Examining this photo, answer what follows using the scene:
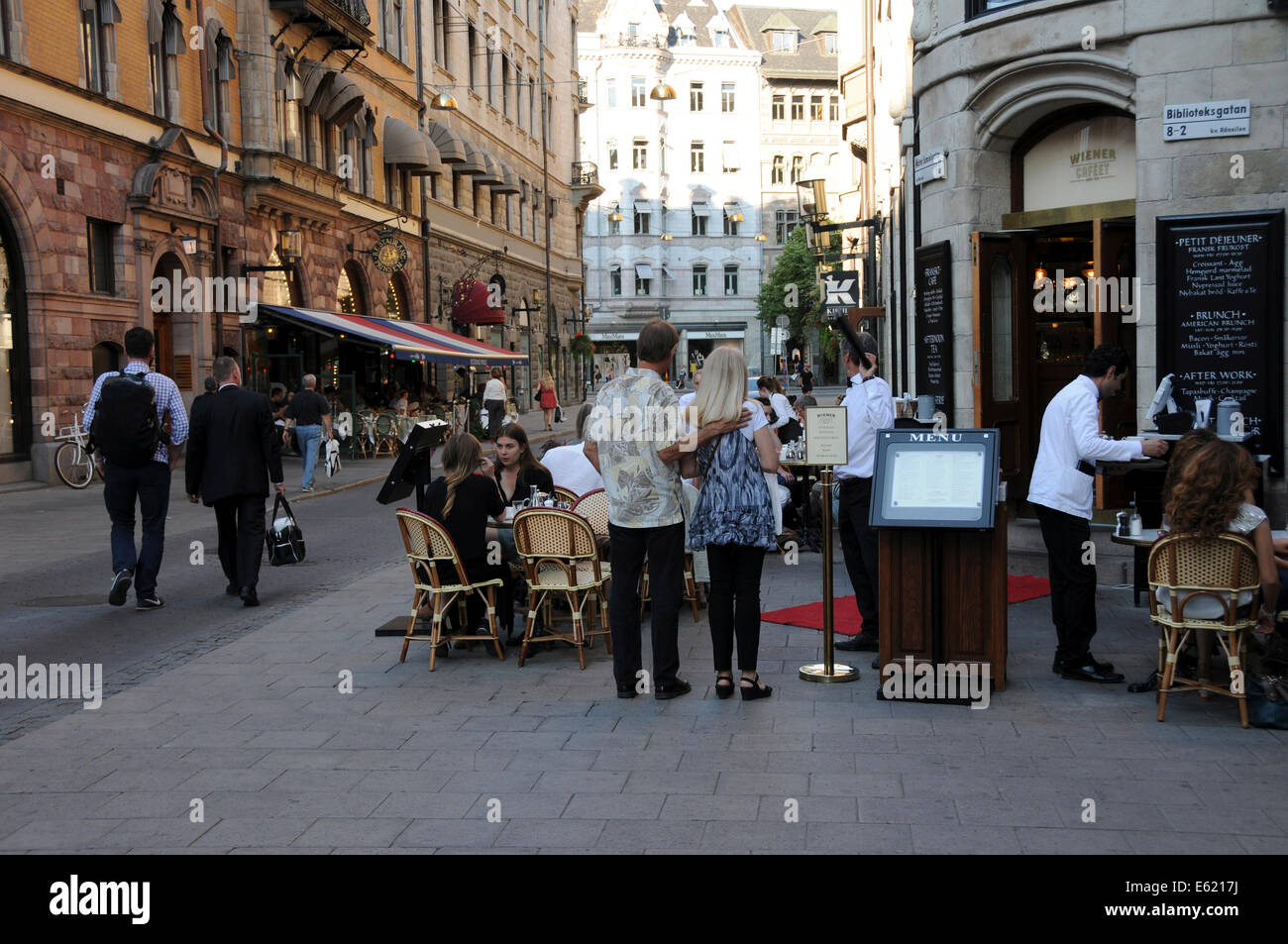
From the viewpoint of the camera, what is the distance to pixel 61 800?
5.27 meters

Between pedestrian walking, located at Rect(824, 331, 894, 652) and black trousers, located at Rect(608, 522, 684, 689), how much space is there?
59.0 inches

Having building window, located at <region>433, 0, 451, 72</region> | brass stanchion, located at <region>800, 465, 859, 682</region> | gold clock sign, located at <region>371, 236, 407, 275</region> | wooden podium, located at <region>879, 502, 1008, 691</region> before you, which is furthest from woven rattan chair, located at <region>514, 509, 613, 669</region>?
building window, located at <region>433, 0, 451, 72</region>

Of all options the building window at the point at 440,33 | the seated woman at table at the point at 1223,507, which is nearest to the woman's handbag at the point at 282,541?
the seated woman at table at the point at 1223,507

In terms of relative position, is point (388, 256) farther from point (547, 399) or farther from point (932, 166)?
point (932, 166)

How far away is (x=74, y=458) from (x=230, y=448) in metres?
10.8

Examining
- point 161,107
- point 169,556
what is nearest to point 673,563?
point 169,556

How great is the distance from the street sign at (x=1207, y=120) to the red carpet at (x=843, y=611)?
344 centimetres

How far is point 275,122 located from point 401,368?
9.34 meters

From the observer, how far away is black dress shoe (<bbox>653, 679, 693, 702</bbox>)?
22.2ft

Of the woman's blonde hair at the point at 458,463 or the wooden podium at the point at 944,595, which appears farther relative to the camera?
the woman's blonde hair at the point at 458,463

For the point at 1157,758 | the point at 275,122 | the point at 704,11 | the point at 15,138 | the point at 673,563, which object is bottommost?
the point at 1157,758

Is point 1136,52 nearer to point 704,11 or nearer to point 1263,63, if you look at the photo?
point 1263,63

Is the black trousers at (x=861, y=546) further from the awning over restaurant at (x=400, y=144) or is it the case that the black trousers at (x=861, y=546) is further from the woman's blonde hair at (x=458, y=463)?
the awning over restaurant at (x=400, y=144)

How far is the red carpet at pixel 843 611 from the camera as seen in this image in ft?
28.5
